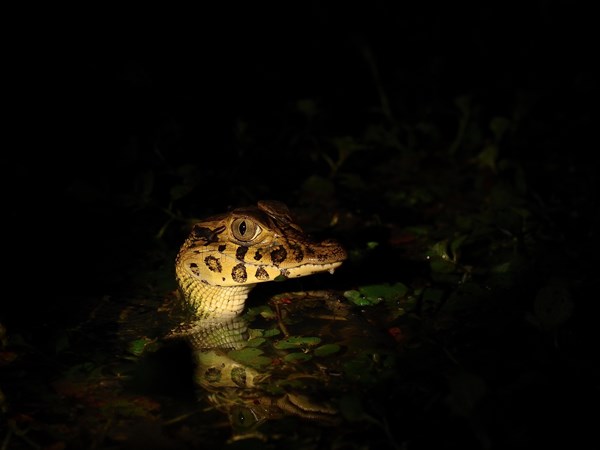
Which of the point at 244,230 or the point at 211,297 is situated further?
the point at 211,297

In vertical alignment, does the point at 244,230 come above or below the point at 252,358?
above

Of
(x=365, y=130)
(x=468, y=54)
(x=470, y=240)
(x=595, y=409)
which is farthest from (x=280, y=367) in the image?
(x=468, y=54)

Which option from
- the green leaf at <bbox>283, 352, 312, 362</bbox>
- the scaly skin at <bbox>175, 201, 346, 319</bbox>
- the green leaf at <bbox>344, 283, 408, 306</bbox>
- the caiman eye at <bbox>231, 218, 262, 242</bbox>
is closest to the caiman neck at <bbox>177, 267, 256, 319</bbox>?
the scaly skin at <bbox>175, 201, 346, 319</bbox>

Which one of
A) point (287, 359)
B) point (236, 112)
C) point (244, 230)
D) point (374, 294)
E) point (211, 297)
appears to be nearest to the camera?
point (287, 359)

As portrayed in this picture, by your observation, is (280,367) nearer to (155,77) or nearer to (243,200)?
(243,200)

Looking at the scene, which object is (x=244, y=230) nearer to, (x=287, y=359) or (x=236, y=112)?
(x=287, y=359)

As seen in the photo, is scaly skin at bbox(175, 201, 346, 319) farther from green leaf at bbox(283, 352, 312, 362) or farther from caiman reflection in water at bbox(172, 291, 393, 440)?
green leaf at bbox(283, 352, 312, 362)

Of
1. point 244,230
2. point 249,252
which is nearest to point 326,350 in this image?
point 249,252
